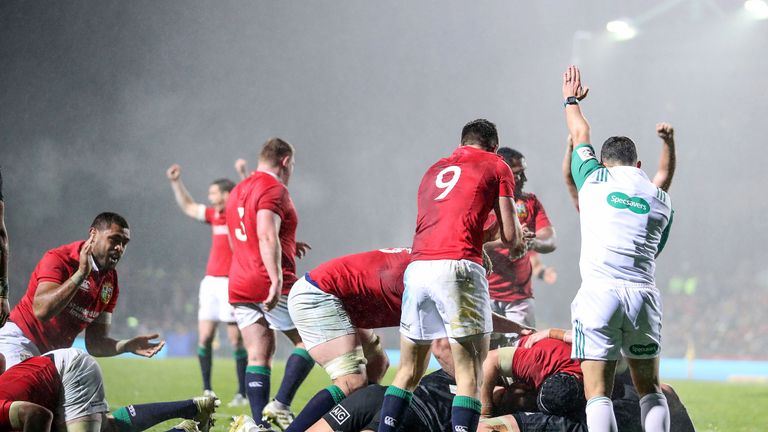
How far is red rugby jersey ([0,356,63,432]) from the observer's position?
2.98 m

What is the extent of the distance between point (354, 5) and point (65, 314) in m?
14.1

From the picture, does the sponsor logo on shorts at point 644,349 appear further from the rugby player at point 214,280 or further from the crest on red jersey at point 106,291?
the rugby player at point 214,280

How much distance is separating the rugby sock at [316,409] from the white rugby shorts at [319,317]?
0.28 metres

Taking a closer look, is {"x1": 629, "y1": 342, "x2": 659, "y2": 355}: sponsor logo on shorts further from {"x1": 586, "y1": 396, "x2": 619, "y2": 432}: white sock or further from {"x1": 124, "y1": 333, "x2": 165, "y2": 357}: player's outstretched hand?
{"x1": 124, "y1": 333, "x2": 165, "y2": 357}: player's outstretched hand

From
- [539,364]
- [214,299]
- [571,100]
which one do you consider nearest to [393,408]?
[539,364]

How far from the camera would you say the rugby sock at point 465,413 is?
10.1 feet

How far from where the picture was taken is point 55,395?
125 inches

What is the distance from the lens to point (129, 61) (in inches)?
548

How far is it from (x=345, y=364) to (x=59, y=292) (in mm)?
1449

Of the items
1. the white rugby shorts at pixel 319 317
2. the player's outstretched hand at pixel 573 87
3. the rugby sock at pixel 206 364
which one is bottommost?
the rugby sock at pixel 206 364

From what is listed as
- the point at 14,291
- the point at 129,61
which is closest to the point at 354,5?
the point at 129,61

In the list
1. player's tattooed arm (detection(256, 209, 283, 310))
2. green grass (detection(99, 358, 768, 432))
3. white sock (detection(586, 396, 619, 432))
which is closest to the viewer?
white sock (detection(586, 396, 619, 432))

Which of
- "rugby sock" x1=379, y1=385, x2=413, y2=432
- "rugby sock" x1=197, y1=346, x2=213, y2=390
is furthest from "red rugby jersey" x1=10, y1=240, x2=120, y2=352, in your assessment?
"rugby sock" x1=197, y1=346, x2=213, y2=390

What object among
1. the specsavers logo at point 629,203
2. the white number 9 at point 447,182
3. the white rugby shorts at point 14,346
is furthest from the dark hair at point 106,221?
the specsavers logo at point 629,203
